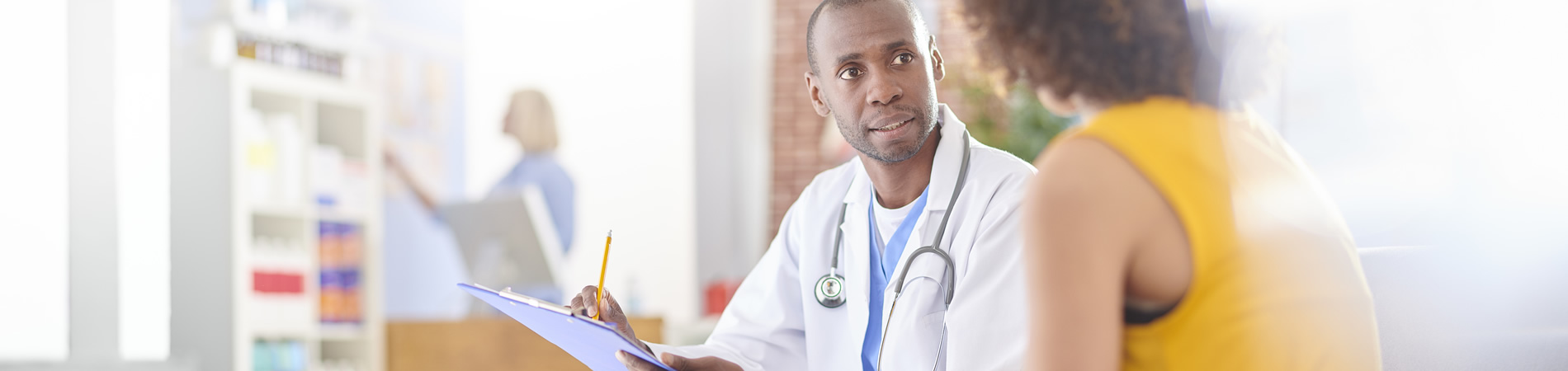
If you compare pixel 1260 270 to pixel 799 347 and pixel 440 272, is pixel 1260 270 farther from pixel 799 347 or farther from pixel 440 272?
pixel 440 272

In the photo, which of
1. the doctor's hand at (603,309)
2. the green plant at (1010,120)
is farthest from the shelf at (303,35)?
the doctor's hand at (603,309)

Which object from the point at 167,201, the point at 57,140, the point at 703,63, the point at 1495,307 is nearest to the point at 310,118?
the point at 167,201

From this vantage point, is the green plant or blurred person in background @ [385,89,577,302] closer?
the green plant

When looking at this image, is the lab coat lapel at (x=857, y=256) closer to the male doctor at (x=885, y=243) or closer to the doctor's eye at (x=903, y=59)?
the male doctor at (x=885, y=243)

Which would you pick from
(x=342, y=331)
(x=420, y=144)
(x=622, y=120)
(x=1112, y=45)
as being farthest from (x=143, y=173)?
(x=1112, y=45)

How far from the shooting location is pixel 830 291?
1473 mm

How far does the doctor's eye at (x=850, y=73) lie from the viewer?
146 centimetres

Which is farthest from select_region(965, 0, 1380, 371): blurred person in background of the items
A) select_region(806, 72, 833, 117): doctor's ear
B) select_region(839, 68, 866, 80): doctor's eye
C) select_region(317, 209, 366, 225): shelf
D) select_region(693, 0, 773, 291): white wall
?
select_region(693, 0, 773, 291): white wall

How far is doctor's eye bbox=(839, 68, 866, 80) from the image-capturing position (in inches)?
57.6

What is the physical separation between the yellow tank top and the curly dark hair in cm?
2

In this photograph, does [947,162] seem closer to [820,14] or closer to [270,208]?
[820,14]

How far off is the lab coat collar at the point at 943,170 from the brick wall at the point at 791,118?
347cm

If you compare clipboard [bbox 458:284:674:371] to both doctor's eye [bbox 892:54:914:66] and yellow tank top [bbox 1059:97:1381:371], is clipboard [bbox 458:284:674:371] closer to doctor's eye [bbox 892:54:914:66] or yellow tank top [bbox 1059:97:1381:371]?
doctor's eye [bbox 892:54:914:66]

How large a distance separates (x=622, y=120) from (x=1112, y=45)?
166 inches
